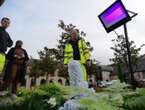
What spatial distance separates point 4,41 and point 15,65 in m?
0.83

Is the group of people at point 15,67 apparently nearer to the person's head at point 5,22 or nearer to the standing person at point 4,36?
the standing person at point 4,36

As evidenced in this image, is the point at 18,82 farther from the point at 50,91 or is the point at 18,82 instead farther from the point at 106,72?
the point at 106,72

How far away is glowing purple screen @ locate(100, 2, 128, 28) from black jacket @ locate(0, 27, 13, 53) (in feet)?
6.40

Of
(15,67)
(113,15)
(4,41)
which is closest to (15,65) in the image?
(15,67)

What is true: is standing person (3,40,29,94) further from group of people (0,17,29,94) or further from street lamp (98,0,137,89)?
street lamp (98,0,137,89)

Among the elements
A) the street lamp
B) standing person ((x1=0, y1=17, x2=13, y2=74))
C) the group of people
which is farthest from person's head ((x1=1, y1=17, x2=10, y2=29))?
the street lamp

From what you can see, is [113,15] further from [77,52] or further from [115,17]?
[77,52]

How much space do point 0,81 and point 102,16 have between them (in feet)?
8.64

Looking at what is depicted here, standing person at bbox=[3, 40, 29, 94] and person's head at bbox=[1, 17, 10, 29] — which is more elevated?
person's head at bbox=[1, 17, 10, 29]

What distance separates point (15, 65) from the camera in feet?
23.1

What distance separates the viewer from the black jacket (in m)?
6.28

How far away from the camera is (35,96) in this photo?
185cm

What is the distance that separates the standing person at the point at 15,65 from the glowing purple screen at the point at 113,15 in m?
1.86

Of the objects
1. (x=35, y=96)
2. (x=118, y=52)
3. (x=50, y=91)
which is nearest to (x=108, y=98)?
(x=50, y=91)
